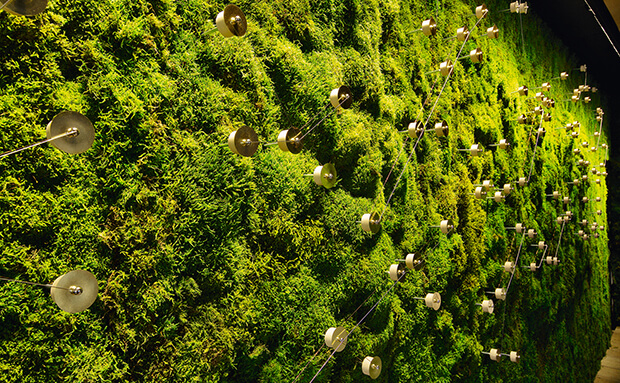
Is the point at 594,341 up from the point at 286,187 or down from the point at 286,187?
down

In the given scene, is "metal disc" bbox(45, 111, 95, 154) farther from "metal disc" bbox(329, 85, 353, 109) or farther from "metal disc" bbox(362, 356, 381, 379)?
"metal disc" bbox(362, 356, 381, 379)

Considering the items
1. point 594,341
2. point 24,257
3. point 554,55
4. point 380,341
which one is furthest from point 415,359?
point 594,341

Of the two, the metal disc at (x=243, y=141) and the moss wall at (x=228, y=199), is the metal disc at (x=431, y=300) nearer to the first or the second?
the moss wall at (x=228, y=199)

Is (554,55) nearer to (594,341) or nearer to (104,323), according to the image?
(594,341)

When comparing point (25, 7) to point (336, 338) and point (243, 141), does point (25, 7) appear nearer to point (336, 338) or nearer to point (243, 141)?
point (243, 141)

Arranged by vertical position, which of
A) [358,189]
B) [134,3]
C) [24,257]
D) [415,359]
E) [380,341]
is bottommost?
[415,359]

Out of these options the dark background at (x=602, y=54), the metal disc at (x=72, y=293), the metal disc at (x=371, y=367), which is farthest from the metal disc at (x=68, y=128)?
the dark background at (x=602, y=54)

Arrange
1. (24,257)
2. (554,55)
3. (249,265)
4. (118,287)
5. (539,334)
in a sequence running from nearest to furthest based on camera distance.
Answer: (24,257), (118,287), (249,265), (539,334), (554,55)
